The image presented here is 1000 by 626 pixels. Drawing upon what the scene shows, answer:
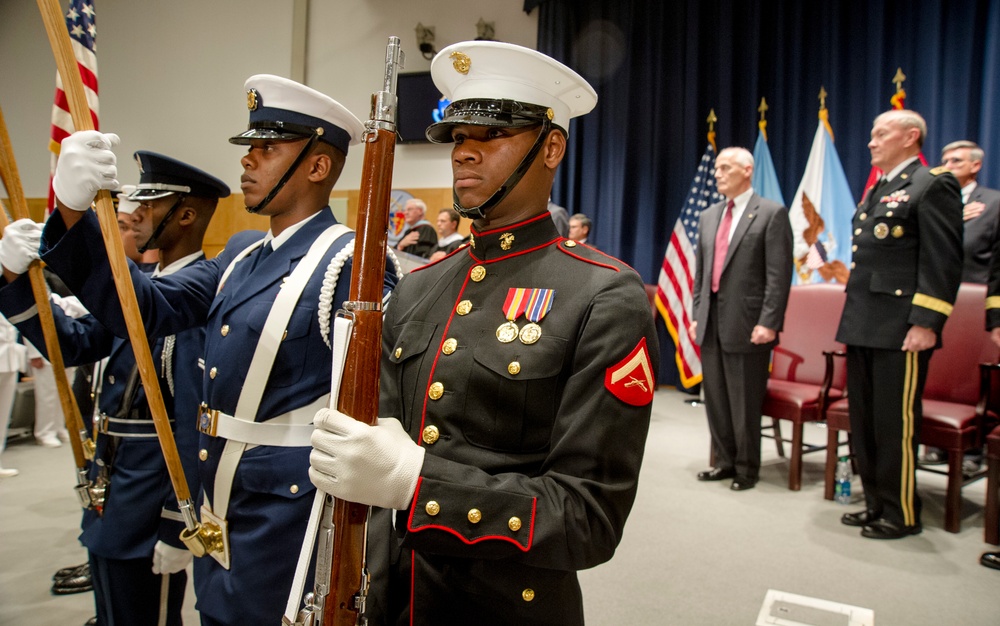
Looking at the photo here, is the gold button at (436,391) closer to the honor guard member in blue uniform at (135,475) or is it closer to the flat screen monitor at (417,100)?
the honor guard member in blue uniform at (135,475)

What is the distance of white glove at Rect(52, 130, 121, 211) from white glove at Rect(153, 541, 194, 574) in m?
0.85

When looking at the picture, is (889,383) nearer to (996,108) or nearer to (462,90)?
(462,90)

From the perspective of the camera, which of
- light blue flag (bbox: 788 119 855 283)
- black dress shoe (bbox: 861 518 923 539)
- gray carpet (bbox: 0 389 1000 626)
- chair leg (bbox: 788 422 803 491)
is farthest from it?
light blue flag (bbox: 788 119 855 283)

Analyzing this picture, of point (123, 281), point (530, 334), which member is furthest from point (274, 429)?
point (530, 334)

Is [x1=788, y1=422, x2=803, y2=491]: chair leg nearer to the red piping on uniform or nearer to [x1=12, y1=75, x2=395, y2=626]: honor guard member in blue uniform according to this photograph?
[x1=12, y1=75, x2=395, y2=626]: honor guard member in blue uniform

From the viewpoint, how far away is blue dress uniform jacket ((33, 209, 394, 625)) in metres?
1.23

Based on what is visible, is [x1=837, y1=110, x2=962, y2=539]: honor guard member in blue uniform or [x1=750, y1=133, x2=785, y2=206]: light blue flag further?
[x1=750, y1=133, x2=785, y2=206]: light blue flag

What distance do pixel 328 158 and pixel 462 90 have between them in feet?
1.75

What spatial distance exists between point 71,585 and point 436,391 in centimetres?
237

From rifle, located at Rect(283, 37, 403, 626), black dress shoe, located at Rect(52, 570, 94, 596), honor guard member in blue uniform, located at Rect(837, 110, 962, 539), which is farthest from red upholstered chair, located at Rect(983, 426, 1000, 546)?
black dress shoe, located at Rect(52, 570, 94, 596)

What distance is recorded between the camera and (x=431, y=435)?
0.95 m

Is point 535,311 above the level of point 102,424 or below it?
above

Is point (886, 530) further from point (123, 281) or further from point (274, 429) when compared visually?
point (123, 281)

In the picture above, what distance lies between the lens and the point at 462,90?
42.2 inches
